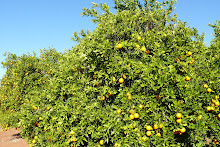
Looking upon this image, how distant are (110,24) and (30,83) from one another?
7.73m

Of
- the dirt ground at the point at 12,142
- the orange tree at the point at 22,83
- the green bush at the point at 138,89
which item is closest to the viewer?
the green bush at the point at 138,89

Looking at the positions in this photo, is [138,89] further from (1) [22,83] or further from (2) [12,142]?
(2) [12,142]

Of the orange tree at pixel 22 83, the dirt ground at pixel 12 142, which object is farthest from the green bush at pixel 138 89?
the dirt ground at pixel 12 142

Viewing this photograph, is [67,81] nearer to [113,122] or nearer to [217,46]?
[113,122]

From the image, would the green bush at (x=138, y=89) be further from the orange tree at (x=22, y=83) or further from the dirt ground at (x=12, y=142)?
the dirt ground at (x=12, y=142)

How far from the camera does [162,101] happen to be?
12.1ft

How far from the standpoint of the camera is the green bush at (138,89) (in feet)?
12.2

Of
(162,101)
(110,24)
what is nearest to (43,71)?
(110,24)

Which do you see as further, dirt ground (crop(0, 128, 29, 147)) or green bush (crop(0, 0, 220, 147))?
dirt ground (crop(0, 128, 29, 147))

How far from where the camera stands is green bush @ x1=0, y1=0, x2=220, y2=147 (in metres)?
3.72

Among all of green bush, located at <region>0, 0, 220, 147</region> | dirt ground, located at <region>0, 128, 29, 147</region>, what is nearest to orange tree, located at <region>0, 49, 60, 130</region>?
dirt ground, located at <region>0, 128, 29, 147</region>

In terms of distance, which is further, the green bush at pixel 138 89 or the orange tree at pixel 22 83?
the orange tree at pixel 22 83

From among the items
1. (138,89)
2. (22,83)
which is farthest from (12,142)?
(138,89)

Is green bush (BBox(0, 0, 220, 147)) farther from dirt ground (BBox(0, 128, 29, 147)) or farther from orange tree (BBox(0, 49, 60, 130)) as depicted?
dirt ground (BBox(0, 128, 29, 147))
